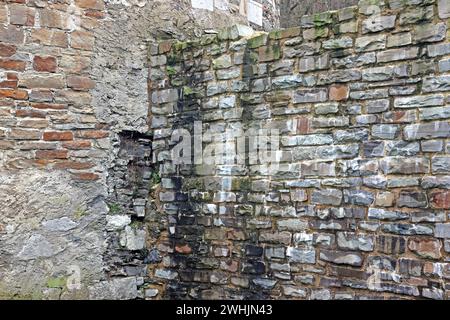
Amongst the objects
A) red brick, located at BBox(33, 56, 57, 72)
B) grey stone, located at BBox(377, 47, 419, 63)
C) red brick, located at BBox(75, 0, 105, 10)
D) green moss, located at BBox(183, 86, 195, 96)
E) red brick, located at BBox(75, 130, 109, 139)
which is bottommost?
red brick, located at BBox(75, 130, 109, 139)

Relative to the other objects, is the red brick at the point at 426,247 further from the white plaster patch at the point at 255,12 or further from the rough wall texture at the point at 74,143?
the white plaster patch at the point at 255,12

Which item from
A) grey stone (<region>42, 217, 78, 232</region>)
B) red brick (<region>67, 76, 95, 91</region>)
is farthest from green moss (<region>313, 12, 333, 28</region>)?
grey stone (<region>42, 217, 78, 232</region>)

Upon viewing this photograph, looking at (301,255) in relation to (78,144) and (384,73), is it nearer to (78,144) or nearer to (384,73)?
(384,73)

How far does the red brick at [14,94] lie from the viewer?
14.3 feet

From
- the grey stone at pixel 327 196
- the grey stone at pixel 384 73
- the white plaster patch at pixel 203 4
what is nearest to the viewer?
the grey stone at pixel 384 73

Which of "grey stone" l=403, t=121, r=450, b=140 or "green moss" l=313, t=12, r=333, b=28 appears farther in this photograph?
"green moss" l=313, t=12, r=333, b=28

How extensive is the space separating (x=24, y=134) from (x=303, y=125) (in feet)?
6.43

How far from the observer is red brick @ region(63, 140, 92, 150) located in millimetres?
4564

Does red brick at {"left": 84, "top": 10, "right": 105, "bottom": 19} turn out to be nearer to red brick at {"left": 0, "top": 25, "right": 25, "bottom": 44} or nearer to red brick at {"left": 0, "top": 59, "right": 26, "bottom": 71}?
red brick at {"left": 0, "top": 25, "right": 25, "bottom": 44}

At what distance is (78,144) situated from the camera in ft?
15.1

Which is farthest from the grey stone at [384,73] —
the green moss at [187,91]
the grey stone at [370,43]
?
the green moss at [187,91]

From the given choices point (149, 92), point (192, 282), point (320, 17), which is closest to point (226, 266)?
point (192, 282)

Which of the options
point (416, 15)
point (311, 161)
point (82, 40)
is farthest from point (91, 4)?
point (416, 15)

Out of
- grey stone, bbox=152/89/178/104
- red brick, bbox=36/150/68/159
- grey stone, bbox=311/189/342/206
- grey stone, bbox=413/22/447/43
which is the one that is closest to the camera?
grey stone, bbox=413/22/447/43
